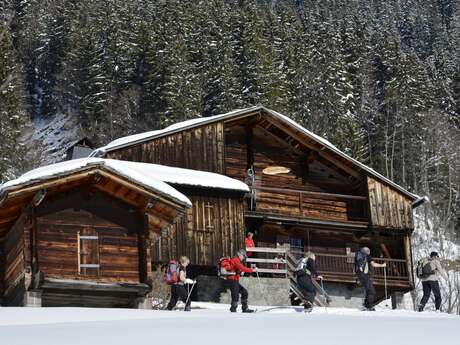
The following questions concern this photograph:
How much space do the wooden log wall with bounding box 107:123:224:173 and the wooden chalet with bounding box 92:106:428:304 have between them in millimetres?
33

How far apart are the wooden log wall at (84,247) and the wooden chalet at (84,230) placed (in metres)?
0.02

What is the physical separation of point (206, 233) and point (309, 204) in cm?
586

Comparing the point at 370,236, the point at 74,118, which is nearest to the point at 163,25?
the point at 74,118

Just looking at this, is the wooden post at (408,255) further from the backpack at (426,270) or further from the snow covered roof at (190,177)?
the backpack at (426,270)

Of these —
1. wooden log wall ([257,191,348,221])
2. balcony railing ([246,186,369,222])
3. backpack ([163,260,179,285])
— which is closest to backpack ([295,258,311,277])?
backpack ([163,260,179,285])

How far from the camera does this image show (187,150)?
1231 inches

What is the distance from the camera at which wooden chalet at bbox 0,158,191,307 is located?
2158 cm

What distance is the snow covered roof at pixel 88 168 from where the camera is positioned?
2075cm

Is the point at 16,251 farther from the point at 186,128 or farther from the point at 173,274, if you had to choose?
the point at 186,128

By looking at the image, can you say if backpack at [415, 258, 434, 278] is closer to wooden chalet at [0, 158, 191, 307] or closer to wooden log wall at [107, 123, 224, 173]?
wooden chalet at [0, 158, 191, 307]

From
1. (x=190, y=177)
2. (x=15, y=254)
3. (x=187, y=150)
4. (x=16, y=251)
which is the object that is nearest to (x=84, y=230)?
(x=16, y=251)

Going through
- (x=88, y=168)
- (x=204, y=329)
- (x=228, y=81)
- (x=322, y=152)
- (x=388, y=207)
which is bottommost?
(x=204, y=329)

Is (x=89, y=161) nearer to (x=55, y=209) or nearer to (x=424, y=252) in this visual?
(x=55, y=209)

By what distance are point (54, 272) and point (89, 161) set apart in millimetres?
2691
